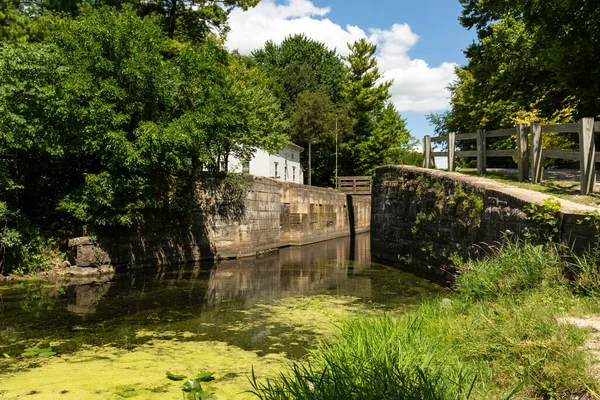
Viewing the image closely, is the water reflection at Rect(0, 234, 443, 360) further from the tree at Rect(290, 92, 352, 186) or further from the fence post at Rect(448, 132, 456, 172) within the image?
the tree at Rect(290, 92, 352, 186)

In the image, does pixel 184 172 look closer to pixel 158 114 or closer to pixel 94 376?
pixel 158 114

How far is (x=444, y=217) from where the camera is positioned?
36.3ft

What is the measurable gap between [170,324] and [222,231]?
970cm

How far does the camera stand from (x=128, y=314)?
24.0ft

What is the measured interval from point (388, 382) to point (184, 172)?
1243 centimetres

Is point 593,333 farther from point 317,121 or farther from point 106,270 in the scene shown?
point 317,121

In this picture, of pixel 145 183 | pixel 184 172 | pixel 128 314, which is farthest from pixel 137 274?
pixel 128 314

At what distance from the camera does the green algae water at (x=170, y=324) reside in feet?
14.2

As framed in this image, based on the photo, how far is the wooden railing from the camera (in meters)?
31.7

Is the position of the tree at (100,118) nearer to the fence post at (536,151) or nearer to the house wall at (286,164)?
the fence post at (536,151)

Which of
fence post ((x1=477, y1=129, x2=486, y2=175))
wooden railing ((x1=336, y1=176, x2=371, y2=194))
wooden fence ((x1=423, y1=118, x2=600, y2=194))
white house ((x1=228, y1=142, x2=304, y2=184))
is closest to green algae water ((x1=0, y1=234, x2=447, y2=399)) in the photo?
wooden fence ((x1=423, y1=118, x2=600, y2=194))

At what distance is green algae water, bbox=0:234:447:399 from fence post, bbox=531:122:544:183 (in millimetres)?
2909

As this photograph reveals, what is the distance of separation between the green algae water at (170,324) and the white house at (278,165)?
683 inches

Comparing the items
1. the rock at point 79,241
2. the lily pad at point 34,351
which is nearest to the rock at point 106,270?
the rock at point 79,241
